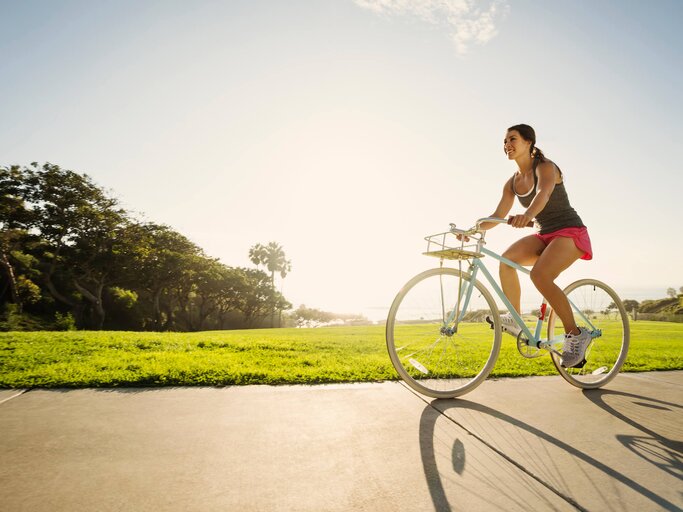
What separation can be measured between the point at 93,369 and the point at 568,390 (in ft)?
14.6

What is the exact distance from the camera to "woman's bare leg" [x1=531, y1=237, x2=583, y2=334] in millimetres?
3406

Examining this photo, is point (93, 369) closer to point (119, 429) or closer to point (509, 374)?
point (119, 429)

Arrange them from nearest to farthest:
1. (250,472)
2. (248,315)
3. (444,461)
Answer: (250,472) → (444,461) → (248,315)

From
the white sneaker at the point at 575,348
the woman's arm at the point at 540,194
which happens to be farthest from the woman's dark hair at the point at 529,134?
the white sneaker at the point at 575,348

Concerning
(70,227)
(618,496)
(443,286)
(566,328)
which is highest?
(70,227)

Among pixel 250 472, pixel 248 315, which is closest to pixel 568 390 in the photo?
pixel 250 472

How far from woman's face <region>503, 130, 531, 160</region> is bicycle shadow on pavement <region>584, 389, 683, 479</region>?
7.56ft

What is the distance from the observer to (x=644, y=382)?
3824mm

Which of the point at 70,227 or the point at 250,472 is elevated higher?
the point at 70,227

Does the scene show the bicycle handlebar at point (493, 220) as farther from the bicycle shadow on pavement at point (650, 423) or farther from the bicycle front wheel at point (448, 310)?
the bicycle shadow on pavement at point (650, 423)

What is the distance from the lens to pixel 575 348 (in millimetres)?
3293

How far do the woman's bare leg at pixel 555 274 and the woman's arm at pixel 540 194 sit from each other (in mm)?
390

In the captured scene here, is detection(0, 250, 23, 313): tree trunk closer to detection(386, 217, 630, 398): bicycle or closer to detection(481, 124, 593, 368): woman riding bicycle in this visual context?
detection(386, 217, 630, 398): bicycle

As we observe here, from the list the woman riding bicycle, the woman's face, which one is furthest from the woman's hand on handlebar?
the woman's face
